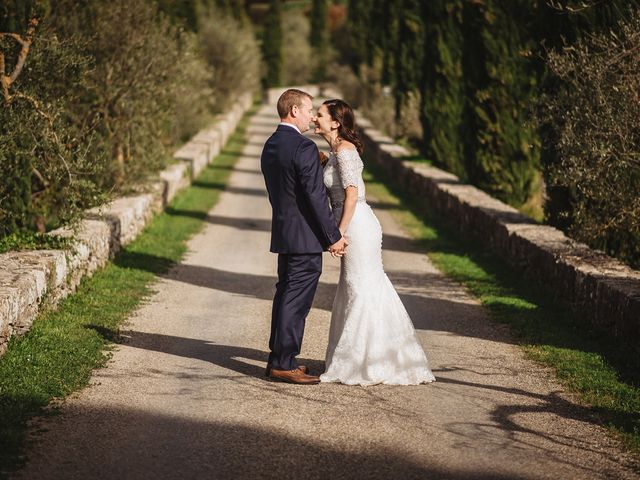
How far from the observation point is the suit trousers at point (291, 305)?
309 inches

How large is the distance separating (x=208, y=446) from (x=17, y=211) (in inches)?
282

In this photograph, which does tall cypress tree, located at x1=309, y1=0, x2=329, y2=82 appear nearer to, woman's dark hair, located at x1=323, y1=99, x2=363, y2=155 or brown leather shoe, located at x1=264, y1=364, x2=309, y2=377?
woman's dark hair, located at x1=323, y1=99, x2=363, y2=155

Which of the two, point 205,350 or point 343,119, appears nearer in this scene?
point 343,119

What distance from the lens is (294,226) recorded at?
7.93m

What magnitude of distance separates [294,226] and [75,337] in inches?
89.1

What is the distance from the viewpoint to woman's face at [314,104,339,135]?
8.09m

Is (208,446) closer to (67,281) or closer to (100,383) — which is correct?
(100,383)

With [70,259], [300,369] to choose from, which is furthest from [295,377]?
[70,259]

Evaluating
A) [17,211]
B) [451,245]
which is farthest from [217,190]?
[17,211]

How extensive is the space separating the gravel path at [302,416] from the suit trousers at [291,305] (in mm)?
233

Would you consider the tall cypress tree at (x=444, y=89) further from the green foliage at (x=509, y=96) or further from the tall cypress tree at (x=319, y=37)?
the tall cypress tree at (x=319, y=37)

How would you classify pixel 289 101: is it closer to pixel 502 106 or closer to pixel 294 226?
pixel 294 226

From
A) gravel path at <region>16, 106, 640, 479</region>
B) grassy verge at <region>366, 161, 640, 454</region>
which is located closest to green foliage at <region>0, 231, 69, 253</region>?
gravel path at <region>16, 106, 640, 479</region>

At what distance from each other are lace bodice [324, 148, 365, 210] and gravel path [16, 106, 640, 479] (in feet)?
4.50
